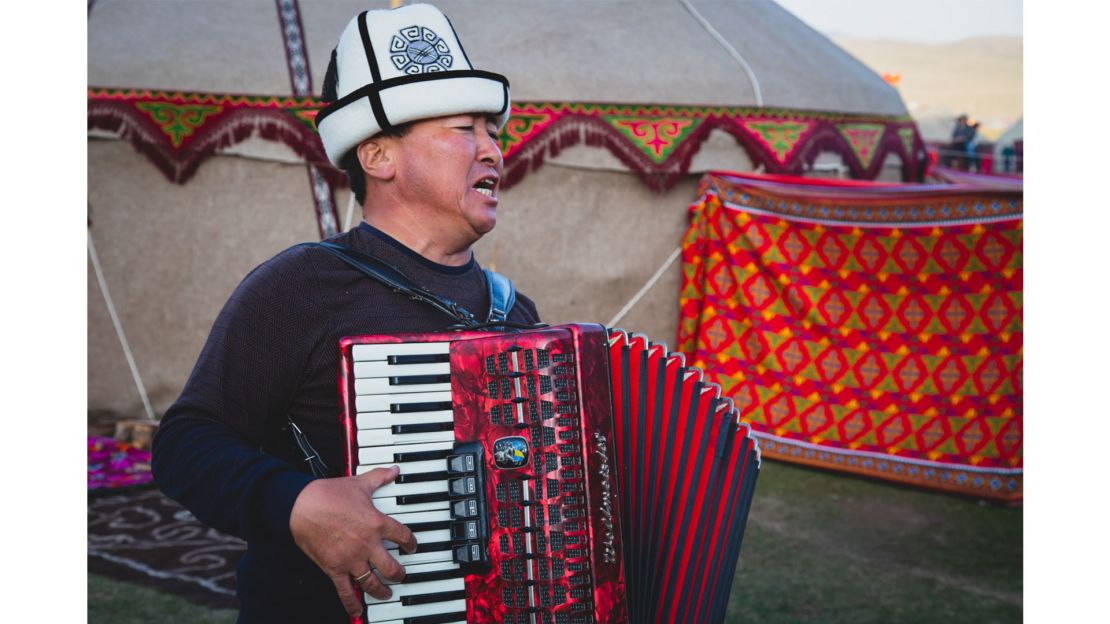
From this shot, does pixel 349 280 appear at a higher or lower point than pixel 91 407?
higher

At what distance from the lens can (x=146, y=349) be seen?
523 cm

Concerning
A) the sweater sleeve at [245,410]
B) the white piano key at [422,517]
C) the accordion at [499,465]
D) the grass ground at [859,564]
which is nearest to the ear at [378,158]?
the sweater sleeve at [245,410]

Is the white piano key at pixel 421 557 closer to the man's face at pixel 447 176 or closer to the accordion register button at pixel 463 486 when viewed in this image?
the accordion register button at pixel 463 486

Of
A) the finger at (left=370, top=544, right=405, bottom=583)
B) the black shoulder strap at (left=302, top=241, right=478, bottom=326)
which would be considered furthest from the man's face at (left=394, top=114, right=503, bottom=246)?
the finger at (left=370, top=544, right=405, bottom=583)

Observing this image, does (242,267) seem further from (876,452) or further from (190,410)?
(190,410)

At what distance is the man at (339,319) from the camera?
133 centimetres

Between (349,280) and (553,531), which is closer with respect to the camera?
(553,531)

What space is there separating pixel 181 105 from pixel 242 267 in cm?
87

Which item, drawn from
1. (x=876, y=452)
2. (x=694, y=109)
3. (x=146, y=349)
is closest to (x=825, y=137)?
(x=694, y=109)

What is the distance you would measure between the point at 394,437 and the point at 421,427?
4cm

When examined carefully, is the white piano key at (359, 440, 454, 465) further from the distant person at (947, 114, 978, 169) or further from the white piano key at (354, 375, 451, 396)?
the distant person at (947, 114, 978, 169)

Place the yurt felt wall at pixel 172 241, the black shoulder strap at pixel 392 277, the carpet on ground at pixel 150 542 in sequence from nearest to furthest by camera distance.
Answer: the black shoulder strap at pixel 392 277, the carpet on ground at pixel 150 542, the yurt felt wall at pixel 172 241

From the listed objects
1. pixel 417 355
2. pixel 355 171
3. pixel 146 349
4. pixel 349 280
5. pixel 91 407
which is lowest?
pixel 91 407

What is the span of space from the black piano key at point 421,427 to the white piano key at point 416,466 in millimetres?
44
